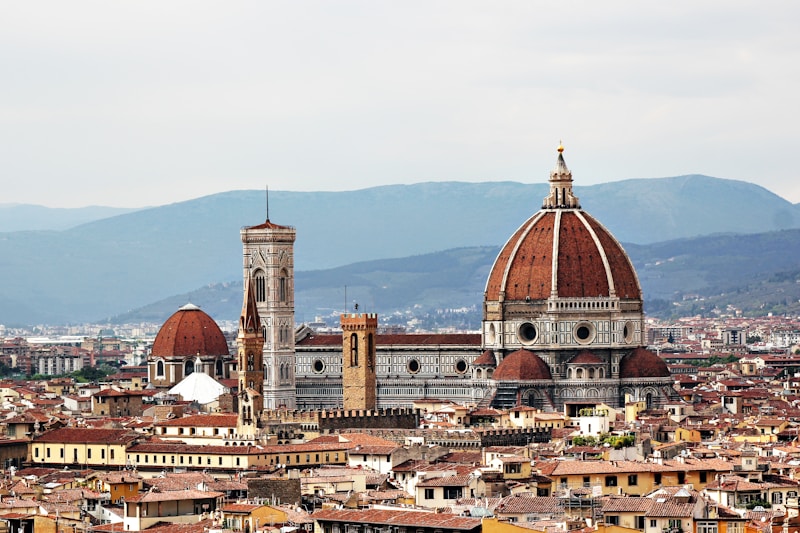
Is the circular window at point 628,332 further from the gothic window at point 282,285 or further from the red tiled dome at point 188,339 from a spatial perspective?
the red tiled dome at point 188,339

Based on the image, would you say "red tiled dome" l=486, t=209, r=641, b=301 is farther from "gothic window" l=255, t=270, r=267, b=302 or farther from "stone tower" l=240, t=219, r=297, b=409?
"gothic window" l=255, t=270, r=267, b=302

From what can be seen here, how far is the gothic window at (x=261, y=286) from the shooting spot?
4966 inches

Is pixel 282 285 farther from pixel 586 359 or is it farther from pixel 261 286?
pixel 586 359

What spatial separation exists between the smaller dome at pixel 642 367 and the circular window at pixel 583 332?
2.36 metres

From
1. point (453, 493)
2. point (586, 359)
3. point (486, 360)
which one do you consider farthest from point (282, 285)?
point (453, 493)

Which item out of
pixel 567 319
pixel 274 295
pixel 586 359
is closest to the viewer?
pixel 586 359

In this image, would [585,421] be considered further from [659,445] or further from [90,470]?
[90,470]

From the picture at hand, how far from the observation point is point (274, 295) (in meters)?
126

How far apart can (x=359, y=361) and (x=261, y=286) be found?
12.1m

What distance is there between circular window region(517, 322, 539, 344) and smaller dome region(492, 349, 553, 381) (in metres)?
2.49

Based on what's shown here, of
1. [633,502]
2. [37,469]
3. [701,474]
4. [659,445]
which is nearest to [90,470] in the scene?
[37,469]

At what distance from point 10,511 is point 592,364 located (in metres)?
65.4

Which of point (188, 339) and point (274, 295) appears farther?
point (188, 339)

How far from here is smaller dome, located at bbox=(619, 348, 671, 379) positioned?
118 metres
